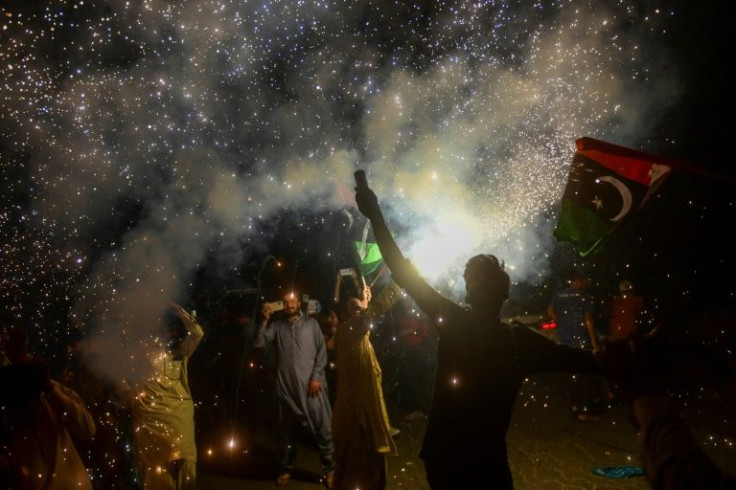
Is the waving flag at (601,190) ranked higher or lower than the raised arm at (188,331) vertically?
higher

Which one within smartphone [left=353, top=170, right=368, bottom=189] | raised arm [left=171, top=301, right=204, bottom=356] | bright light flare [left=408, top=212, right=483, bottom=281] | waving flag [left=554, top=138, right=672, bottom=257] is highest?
bright light flare [left=408, top=212, right=483, bottom=281]

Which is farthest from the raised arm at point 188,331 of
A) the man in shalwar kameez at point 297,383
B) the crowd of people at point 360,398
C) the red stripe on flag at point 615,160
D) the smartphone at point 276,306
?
the red stripe on flag at point 615,160

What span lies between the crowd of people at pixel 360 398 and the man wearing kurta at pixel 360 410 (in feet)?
0.03

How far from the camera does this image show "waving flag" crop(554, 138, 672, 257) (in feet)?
10.7

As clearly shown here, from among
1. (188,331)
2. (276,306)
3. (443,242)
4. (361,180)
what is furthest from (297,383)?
(443,242)

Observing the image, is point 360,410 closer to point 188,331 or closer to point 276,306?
point 276,306

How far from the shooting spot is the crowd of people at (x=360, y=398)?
133 centimetres

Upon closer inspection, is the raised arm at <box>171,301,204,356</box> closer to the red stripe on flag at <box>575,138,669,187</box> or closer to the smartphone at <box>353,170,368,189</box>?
the smartphone at <box>353,170,368,189</box>

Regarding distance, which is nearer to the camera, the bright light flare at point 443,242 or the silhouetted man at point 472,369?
the silhouetted man at point 472,369

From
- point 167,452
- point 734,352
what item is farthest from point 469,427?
point 167,452

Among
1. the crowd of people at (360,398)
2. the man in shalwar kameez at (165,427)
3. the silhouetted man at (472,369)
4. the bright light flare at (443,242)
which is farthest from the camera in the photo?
the bright light flare at (443,242)

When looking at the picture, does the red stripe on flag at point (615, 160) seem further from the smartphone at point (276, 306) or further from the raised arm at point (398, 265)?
the smartphone at point (276, 306)

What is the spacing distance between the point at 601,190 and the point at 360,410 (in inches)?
115

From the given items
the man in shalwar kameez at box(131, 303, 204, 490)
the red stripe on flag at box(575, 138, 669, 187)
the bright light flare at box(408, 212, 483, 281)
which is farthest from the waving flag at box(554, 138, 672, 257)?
the bright light flare at box(408, 212, 483, 281)
